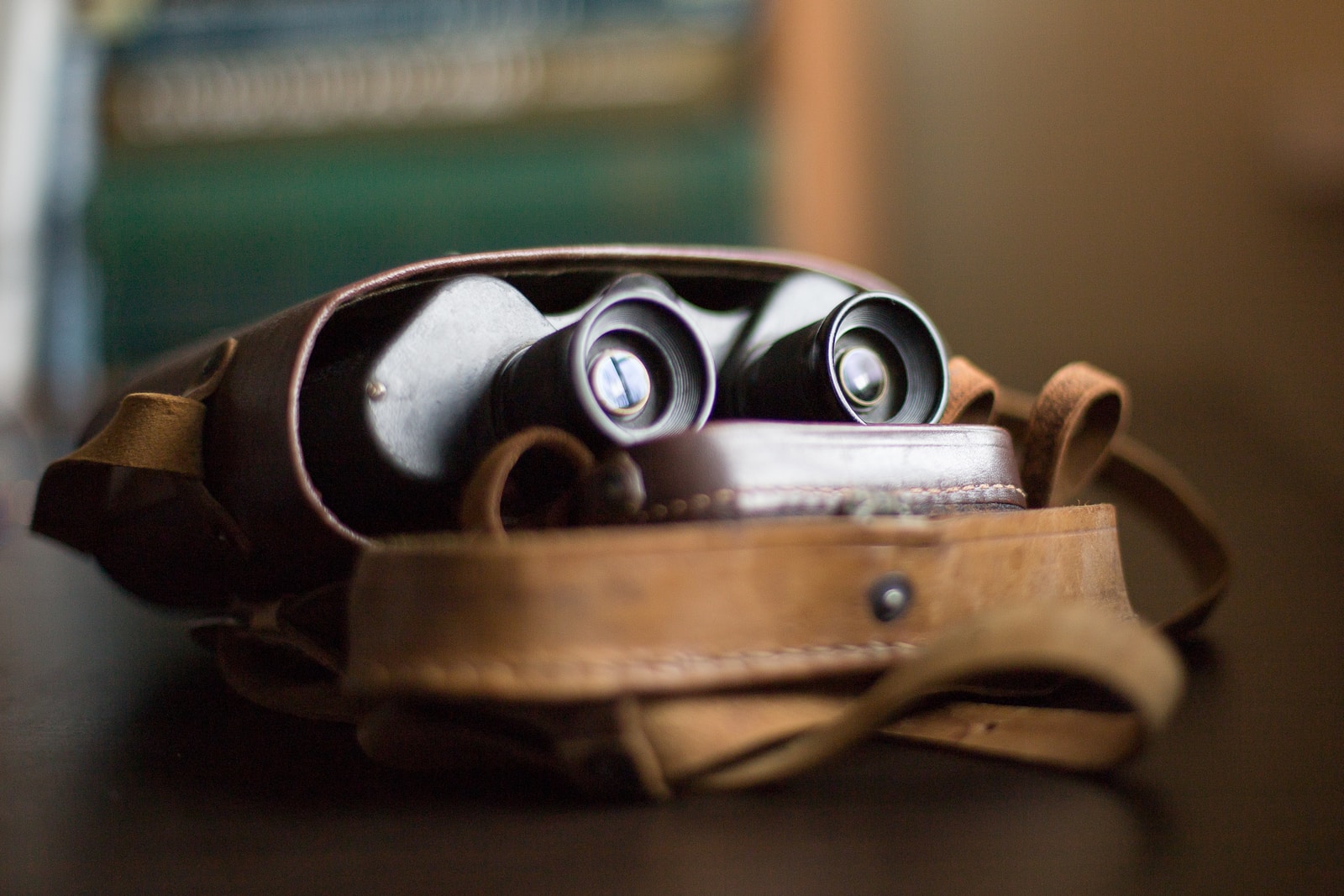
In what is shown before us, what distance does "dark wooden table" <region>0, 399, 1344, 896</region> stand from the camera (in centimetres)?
36

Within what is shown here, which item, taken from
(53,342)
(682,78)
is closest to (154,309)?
(53,342)

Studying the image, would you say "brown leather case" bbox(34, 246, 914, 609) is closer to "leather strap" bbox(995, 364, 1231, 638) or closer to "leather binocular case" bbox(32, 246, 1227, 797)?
"leather binocular case" bbox(32, 246, 1227, 797)

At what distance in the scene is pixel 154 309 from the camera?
125 inches

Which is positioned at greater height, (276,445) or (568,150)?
(568,150)

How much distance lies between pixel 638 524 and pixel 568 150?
2958 millimetres

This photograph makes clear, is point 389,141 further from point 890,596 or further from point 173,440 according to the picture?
point 890,596

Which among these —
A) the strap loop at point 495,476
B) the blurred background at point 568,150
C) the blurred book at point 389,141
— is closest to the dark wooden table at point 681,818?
the strap loop at point 495,476

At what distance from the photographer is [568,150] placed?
327 centimetres

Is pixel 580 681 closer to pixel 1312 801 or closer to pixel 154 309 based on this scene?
pixel 1312 801

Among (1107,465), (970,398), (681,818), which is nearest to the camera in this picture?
(681,818)

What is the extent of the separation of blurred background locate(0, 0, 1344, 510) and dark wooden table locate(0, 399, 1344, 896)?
2.53m

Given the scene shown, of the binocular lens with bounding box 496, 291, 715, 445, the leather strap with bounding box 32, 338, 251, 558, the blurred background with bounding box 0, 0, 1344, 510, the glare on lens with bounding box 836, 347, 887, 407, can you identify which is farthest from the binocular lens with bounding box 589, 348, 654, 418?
the blurred background with bounding box 0, 0, 1344, 510

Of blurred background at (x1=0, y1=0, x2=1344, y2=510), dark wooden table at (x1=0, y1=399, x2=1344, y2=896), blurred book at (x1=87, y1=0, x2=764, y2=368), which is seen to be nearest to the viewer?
dark wooden table at (x1=0, y1=399, x2=1344, y2=896)

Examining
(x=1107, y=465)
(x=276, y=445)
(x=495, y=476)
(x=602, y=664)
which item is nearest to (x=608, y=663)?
(x=602, y=664)
